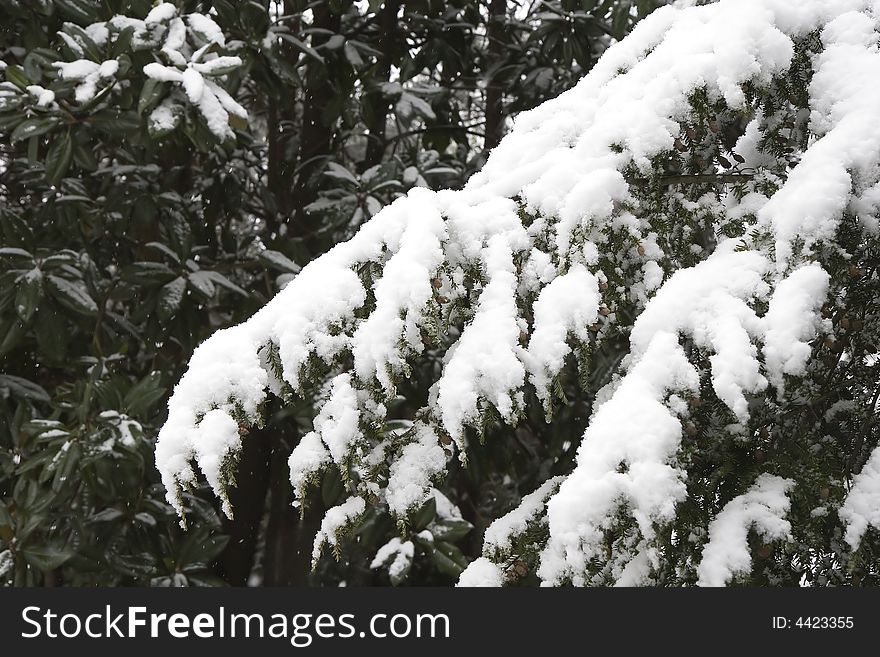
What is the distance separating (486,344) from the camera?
1.18 metres

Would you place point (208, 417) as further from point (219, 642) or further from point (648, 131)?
point (648, 131)

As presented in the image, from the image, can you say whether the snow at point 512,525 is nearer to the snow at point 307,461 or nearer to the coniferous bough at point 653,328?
the coniferous bough at point 653,328

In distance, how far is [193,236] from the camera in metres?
3.27

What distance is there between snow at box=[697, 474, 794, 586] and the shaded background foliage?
1.21 meters

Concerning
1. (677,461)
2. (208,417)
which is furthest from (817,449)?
(208,417)

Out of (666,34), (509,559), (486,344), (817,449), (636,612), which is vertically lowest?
(636,612)

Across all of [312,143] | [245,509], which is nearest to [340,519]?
[245,509]

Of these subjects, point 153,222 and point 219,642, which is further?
point 153,222

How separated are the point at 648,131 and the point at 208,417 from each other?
0.84 metres

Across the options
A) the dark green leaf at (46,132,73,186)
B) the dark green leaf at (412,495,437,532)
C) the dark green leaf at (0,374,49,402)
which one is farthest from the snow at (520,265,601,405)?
the dark green leaf at (0,374,49,402)

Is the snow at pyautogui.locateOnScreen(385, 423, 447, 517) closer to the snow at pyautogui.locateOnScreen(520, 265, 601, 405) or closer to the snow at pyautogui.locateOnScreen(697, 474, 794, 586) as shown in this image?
the snow at pyautogui.locateOnScreen(520, 265, 601, 405)

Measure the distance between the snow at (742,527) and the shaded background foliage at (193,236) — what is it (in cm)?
121

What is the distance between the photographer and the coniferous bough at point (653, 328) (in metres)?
1.08

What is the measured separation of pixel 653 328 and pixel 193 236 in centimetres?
252
